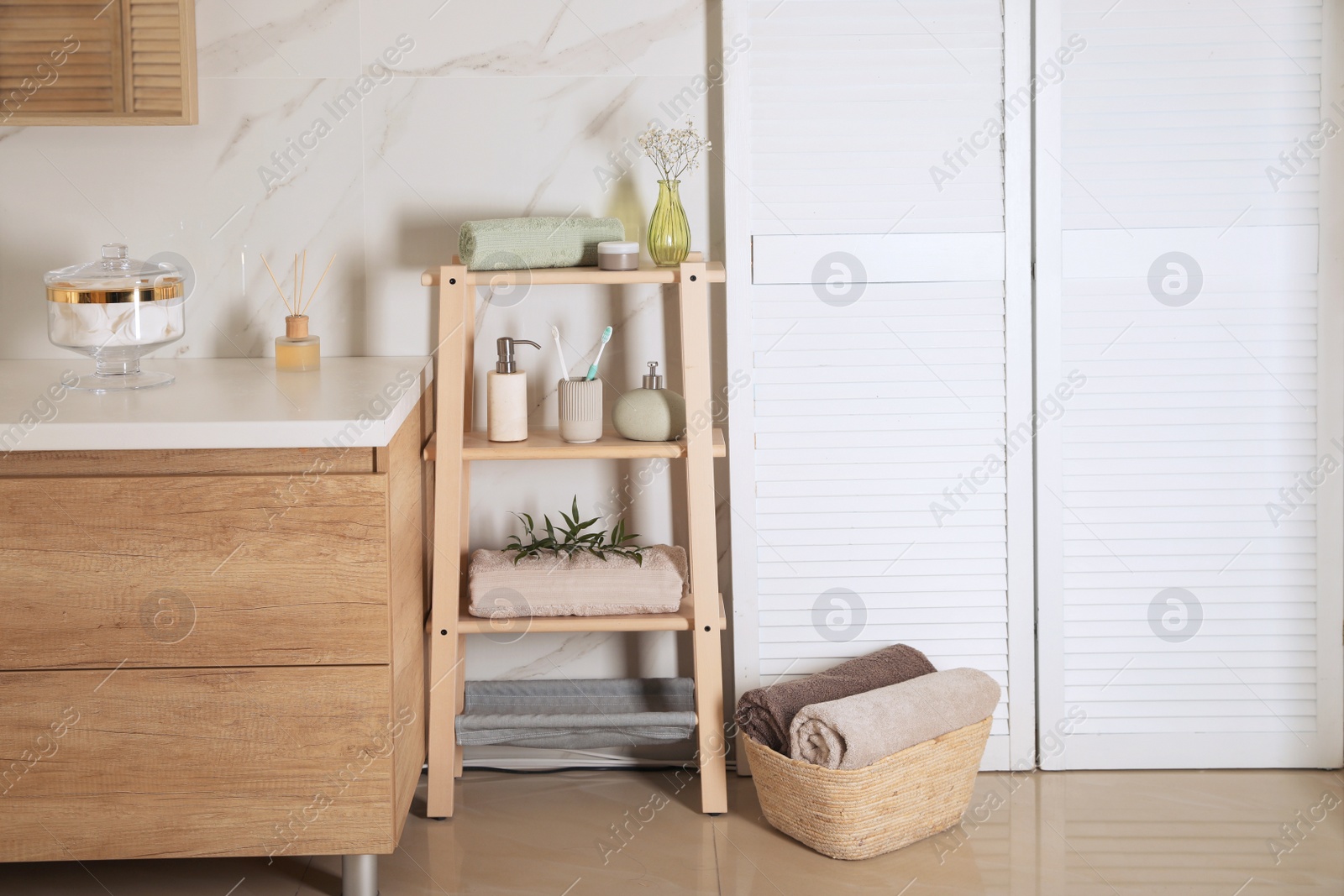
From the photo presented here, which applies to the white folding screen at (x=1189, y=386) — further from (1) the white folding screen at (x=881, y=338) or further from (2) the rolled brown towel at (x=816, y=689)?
(2) the rolled brown towel at (x=816, y=689)

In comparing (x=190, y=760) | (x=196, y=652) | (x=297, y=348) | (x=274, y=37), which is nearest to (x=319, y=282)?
(x=297, y=348)

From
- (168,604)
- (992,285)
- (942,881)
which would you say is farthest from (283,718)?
(992,285)

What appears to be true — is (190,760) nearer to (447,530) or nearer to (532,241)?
(447,530)

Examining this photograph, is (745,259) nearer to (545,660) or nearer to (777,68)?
(777,68)

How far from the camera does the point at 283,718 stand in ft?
5.21

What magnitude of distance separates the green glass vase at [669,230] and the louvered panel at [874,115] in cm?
17

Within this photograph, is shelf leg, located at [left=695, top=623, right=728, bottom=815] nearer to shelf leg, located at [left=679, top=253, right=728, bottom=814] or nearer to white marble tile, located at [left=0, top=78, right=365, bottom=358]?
shelf leg, located at [left=679, top=253, right=728, bottom=814]

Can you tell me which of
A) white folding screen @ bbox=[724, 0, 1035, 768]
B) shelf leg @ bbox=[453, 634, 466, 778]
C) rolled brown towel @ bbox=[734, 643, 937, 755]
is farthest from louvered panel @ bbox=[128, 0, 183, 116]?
rolled brown towel @ bbox=[734, 643, 937, 755]

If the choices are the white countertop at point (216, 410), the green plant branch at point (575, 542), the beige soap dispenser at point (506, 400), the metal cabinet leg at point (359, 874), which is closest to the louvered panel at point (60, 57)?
the white countertop at point (216, 410)

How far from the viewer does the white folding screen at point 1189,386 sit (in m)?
2.02

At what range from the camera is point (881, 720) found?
5.98 feet

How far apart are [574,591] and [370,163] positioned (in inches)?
32.9

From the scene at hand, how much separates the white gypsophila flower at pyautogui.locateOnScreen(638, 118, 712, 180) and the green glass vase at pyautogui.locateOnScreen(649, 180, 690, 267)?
0.25 feet

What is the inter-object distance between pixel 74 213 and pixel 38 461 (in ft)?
2.36
